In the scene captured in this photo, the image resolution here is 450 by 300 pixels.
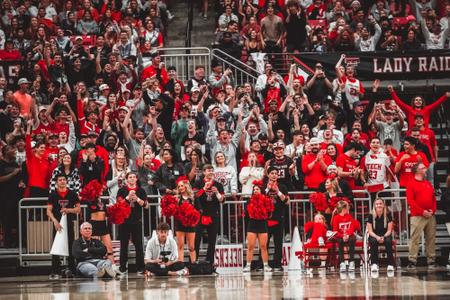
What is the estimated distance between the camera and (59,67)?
2828cm

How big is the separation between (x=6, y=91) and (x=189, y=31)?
7.41 meters

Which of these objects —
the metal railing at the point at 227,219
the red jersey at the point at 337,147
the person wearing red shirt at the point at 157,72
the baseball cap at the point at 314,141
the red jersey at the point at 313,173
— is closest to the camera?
the metal railing at the point at 227,219

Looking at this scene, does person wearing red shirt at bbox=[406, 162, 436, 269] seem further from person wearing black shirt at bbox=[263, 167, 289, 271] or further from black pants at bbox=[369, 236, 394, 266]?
person wearing black shirt at bbox=[263, 167, 289, 271]

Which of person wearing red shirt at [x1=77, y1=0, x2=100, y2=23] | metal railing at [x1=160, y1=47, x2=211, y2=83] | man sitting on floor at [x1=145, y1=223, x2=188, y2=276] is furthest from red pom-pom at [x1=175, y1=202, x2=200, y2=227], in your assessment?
person wearing red shirt at [x1=77, y1=0, x2=100, y2=23]

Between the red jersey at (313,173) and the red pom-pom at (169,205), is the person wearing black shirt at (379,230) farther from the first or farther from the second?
the red pom-pom at (169,205)

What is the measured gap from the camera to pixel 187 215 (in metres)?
22.8

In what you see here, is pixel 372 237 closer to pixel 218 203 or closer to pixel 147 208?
pixel 218 203

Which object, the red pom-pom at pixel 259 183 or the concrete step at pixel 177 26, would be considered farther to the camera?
the concrete step at pixel 177 26

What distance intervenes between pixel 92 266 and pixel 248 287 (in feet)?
14.3

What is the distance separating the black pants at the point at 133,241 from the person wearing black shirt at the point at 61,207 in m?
1.03

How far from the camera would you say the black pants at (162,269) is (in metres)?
22.9

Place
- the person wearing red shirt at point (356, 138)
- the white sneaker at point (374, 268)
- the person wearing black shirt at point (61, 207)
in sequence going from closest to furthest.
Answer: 1. the white sneaker at point (374, 268)
2. the person wearing black shirt at point (61, 207)
3. the person wearing red shirt at point (356, 138)

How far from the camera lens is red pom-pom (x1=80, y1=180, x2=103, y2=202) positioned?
75.7ft

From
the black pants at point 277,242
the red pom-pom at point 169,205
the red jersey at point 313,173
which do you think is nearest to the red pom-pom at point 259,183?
the black pants at point 277,242
